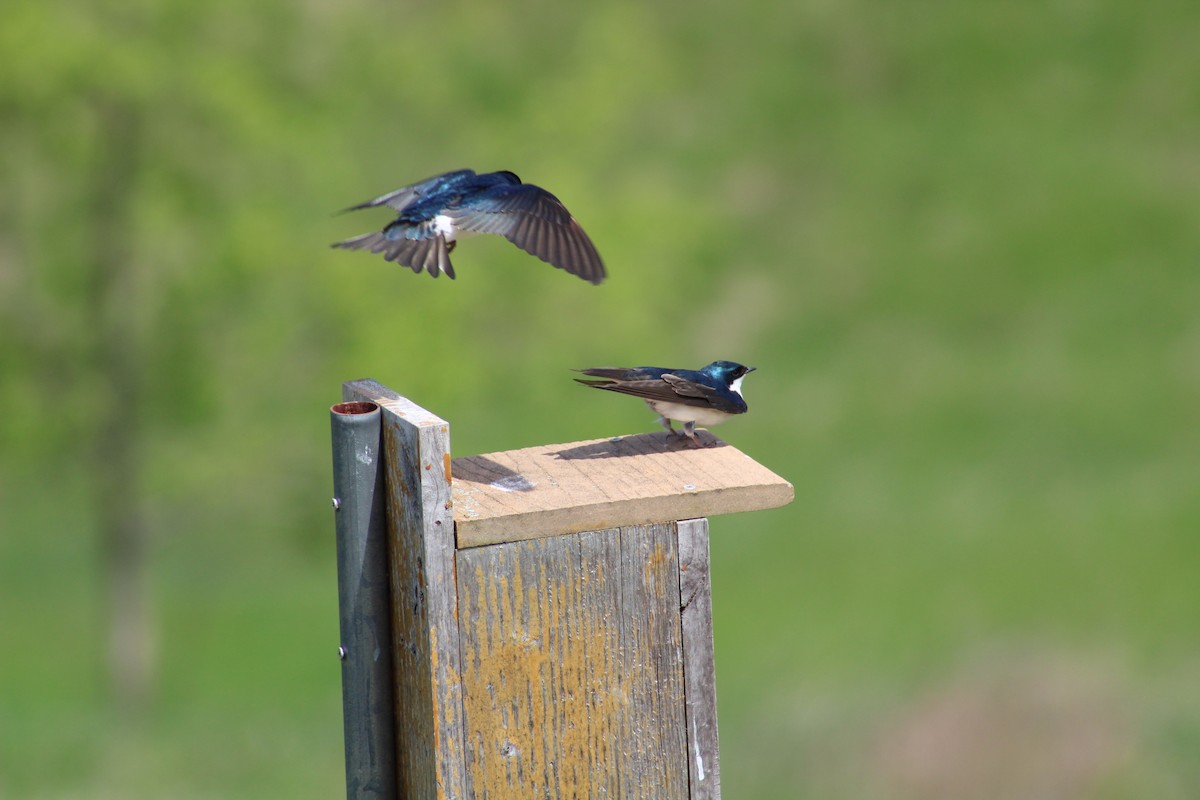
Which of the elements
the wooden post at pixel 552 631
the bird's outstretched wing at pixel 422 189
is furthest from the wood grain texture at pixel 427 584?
the bird's outstretched wing at pixel 422 189

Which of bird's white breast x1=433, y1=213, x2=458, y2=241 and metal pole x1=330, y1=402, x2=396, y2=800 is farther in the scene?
bird's white breast x1=433, y1=213, x2=458, y2=241

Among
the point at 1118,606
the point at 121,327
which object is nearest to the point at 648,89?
the point at 121,327

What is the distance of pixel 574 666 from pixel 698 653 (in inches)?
8.4

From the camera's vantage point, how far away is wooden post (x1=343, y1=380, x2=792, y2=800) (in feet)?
8.16

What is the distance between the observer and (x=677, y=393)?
3.16m

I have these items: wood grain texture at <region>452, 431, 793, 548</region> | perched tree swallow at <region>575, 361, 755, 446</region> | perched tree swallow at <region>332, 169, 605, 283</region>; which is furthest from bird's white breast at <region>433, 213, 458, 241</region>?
wood grain texture at <region>452, 431, 793, 548</region>

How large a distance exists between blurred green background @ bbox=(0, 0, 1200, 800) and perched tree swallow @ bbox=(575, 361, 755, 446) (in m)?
7.47

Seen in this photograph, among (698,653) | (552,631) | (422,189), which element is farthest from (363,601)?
(422,189)

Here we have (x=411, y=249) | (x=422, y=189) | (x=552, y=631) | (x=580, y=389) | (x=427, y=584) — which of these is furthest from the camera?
(x=580, y=389)

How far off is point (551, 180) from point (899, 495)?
5863 millimetres

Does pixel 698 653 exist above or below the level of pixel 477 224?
below

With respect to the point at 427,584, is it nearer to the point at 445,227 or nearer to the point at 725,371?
the point at 725,371

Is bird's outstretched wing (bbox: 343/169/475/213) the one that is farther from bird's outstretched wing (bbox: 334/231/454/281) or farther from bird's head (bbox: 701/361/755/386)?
bird's head (bbox: 701/361/755/386)

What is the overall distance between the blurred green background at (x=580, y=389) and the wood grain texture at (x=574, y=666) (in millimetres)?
7910
